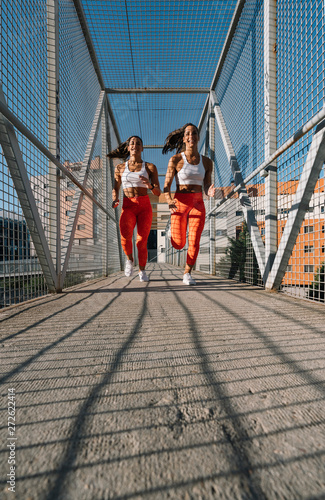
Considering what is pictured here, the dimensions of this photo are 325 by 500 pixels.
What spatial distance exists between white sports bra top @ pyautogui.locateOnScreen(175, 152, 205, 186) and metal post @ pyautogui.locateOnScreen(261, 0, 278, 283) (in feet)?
3.00

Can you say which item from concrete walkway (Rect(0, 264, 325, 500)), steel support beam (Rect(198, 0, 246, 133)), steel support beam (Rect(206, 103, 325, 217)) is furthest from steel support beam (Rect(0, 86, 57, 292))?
steel support beam (Rect(198, 0, 246, 133))

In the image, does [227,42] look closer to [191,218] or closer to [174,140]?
[174,140]

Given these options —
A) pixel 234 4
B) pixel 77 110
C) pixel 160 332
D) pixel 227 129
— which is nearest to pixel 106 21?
pixel 77 110

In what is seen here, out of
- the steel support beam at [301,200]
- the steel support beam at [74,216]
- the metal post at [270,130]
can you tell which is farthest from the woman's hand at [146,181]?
the steel support beam at [301,200]

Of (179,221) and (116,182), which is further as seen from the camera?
(116,182)

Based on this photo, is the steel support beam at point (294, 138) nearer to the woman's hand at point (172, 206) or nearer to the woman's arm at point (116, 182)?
the woman's hand at point (172, 206)

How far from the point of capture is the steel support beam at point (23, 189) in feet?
5.55

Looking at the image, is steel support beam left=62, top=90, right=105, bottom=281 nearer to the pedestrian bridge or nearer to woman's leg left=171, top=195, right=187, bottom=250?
the pedestrian bridge

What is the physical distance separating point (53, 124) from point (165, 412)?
2.75 metres

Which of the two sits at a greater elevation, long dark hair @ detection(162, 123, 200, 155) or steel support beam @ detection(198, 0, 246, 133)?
steel support beam @ detection(198, 0, 246, 133)

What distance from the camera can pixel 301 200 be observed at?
1945 millimetres

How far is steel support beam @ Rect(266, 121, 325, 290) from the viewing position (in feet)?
5.81

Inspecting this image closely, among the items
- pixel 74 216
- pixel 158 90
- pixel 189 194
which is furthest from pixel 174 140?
pixel 158 90

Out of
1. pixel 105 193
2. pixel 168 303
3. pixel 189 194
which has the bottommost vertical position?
pixel 168 303
